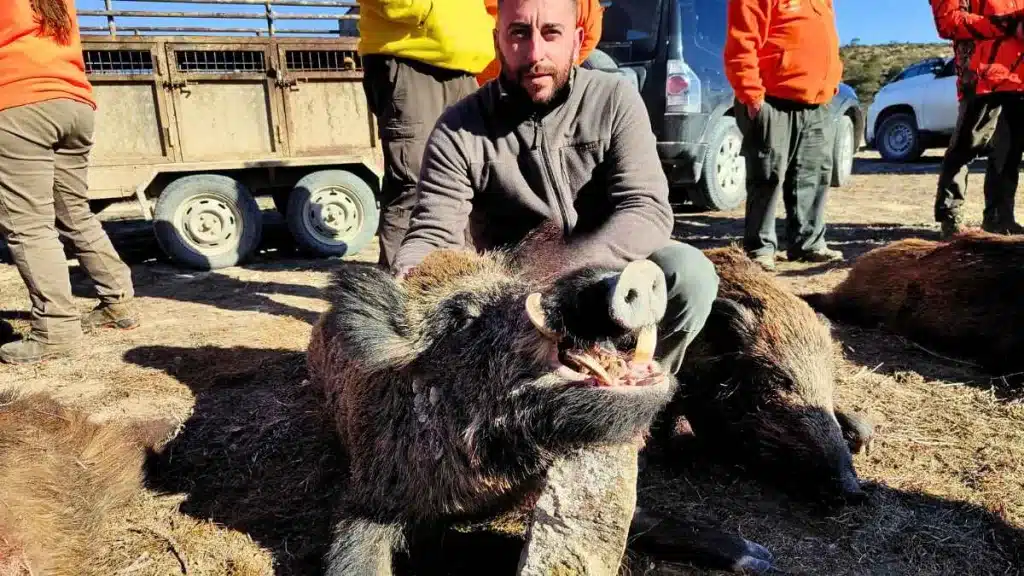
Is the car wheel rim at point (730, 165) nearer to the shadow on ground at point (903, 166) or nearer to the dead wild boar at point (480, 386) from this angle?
the dead wild boar at point (480, 386)

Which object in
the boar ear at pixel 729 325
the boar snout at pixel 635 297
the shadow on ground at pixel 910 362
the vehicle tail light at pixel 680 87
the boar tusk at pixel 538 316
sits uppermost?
the vehicle tail light at pixel 680 87

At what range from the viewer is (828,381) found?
3.03m

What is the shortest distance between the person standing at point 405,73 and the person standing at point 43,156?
1.69 m

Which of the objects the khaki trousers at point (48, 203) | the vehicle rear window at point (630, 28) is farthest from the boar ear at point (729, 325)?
the vehicle rear window at point (630, 28)

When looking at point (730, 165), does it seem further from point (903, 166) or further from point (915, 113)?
point (915, 113)

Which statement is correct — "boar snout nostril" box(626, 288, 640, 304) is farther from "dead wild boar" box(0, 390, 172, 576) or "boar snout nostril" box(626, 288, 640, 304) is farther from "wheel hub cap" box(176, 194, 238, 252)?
"wheel hub cap" box(176, 194, 238, 252)

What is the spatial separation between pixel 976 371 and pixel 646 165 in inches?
101

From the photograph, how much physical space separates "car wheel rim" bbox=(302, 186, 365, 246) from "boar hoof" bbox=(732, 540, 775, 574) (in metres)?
5.63

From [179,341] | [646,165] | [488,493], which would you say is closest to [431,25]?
[646,165]

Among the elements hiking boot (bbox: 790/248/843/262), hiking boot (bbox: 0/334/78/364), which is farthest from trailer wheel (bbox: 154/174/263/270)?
hiking boot (bbox: 790/248/843/262)

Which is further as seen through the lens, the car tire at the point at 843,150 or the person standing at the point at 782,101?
the car tire at the point at 843,150

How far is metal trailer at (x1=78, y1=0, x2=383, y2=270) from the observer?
634cm

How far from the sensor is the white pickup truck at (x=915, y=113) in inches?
532

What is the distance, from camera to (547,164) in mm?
2580
